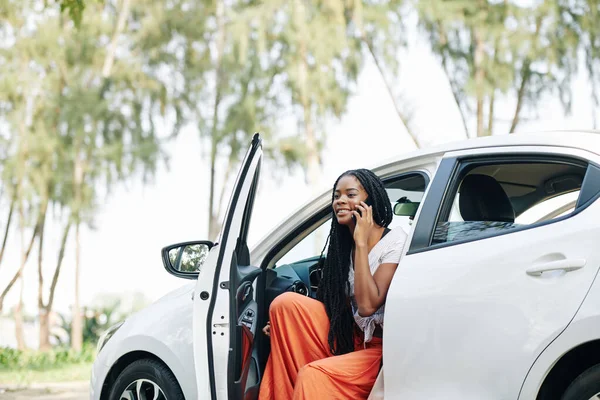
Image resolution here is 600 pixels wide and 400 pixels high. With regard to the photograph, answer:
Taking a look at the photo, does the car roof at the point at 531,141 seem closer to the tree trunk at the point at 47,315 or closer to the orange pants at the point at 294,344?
the orange pants at the point at 294,344

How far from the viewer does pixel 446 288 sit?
10.2 feet

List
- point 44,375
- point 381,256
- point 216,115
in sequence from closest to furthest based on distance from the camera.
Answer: point 381,256, point 44,375, point 216,115

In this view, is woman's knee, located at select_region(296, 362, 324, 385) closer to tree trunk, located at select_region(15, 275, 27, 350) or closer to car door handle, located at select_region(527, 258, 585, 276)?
car door handle, located at select_region(527, 258, 585, 276)

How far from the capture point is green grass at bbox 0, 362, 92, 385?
10699mm

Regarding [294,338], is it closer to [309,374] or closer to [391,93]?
[309,374]

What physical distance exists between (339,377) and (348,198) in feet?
2.61

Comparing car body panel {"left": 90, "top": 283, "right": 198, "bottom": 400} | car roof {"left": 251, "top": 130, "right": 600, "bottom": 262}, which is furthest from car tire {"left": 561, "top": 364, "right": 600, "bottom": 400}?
car body panel {"left": 90, "top": 283, "right": 198, "bottom": 400}

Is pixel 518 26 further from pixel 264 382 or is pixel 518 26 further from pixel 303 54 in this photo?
pixel 264 382

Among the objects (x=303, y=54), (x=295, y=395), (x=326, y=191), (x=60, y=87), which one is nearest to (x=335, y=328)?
(x=295, y=395)

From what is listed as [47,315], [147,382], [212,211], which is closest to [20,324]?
[47,315]

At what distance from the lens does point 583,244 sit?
9.27 feet

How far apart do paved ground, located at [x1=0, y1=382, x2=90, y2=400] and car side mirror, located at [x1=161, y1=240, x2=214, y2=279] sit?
17.9 feet

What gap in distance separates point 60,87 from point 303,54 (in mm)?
5292

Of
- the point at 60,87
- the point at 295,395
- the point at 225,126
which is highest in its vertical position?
the point at 60,87
